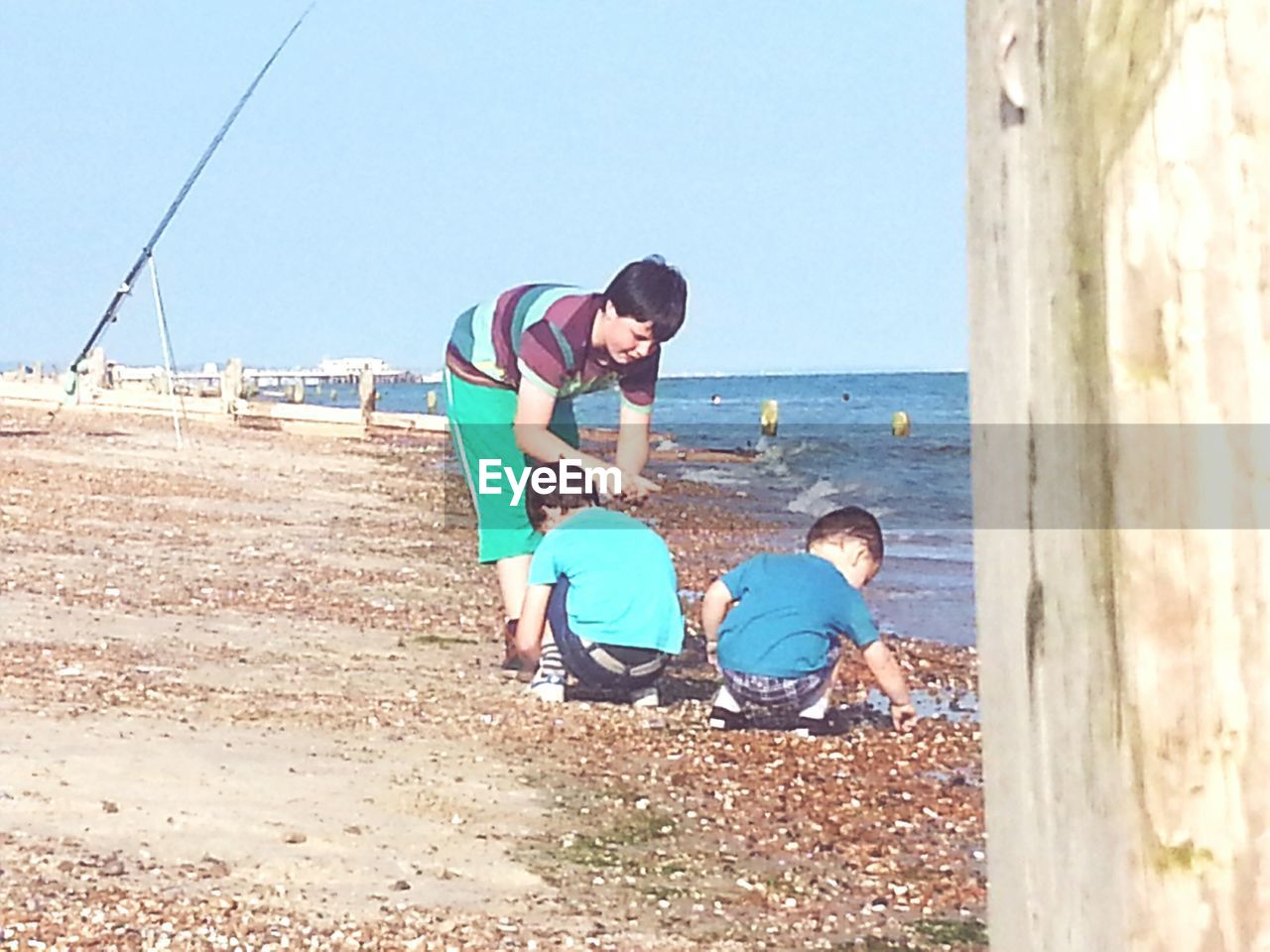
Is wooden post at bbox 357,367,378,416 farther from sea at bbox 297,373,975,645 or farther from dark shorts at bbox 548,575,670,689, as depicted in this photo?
dark shorts at bbox 548,575,670,689

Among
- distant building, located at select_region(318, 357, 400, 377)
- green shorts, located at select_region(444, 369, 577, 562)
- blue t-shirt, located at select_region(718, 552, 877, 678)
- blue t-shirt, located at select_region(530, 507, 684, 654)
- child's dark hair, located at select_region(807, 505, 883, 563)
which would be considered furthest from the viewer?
distant building, located at select_region(318, 357, 400, 377)

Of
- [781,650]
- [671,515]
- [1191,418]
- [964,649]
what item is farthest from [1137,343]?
[671,515]

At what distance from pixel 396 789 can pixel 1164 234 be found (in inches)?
142

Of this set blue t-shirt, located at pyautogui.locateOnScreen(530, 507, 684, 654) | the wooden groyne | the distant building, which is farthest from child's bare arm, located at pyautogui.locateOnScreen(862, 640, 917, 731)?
the distant building

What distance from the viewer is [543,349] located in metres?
6.11

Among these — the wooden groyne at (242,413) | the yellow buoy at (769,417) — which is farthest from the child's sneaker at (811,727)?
the yellow buoy at (769,417)

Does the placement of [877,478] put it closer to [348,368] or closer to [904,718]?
[904,718]

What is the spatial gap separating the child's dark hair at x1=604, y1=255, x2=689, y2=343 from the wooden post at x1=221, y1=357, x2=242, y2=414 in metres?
25.4

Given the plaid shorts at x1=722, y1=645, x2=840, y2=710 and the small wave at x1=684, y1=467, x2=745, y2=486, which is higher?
the small wave at x1=684, y1=467, x2=745, y2=486

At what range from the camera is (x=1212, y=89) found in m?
1.07

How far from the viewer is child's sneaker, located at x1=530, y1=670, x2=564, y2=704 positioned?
589 centimetres

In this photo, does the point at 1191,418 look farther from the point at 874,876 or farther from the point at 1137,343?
the point at 874,876

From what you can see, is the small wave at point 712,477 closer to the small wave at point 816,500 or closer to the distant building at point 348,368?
the small wave at point 816,500

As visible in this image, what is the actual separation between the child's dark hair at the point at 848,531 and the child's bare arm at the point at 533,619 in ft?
3.03
